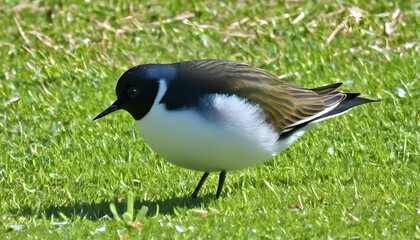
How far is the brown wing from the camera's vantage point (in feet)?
20.8

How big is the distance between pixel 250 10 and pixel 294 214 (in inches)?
220

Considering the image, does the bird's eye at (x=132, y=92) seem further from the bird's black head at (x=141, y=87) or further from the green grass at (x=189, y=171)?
the green grass at (x=189, y=171)

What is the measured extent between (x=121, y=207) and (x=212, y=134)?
44.7 inches

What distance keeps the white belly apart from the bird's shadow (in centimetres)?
46

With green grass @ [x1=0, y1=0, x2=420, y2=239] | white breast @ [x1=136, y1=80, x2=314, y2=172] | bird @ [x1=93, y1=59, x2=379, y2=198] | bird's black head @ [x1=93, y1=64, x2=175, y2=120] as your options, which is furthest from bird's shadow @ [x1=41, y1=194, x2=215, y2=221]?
bird's black head @ [x1=93, y1=64, x2=175, y2=120]

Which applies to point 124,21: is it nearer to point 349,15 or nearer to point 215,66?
point 349,15

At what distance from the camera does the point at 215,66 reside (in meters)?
6.64

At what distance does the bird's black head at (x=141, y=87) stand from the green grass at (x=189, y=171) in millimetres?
866

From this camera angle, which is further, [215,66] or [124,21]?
[124,21]

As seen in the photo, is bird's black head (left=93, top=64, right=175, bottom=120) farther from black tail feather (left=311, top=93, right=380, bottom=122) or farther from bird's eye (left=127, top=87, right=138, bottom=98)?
black tail feather (left=311, top=93, right=380, bottom=122)

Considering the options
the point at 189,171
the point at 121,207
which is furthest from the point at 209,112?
the point at 189,171

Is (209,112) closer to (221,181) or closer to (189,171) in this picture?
(221,181)

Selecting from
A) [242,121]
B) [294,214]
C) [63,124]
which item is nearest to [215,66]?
[242,121]

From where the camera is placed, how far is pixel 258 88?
6590mm
